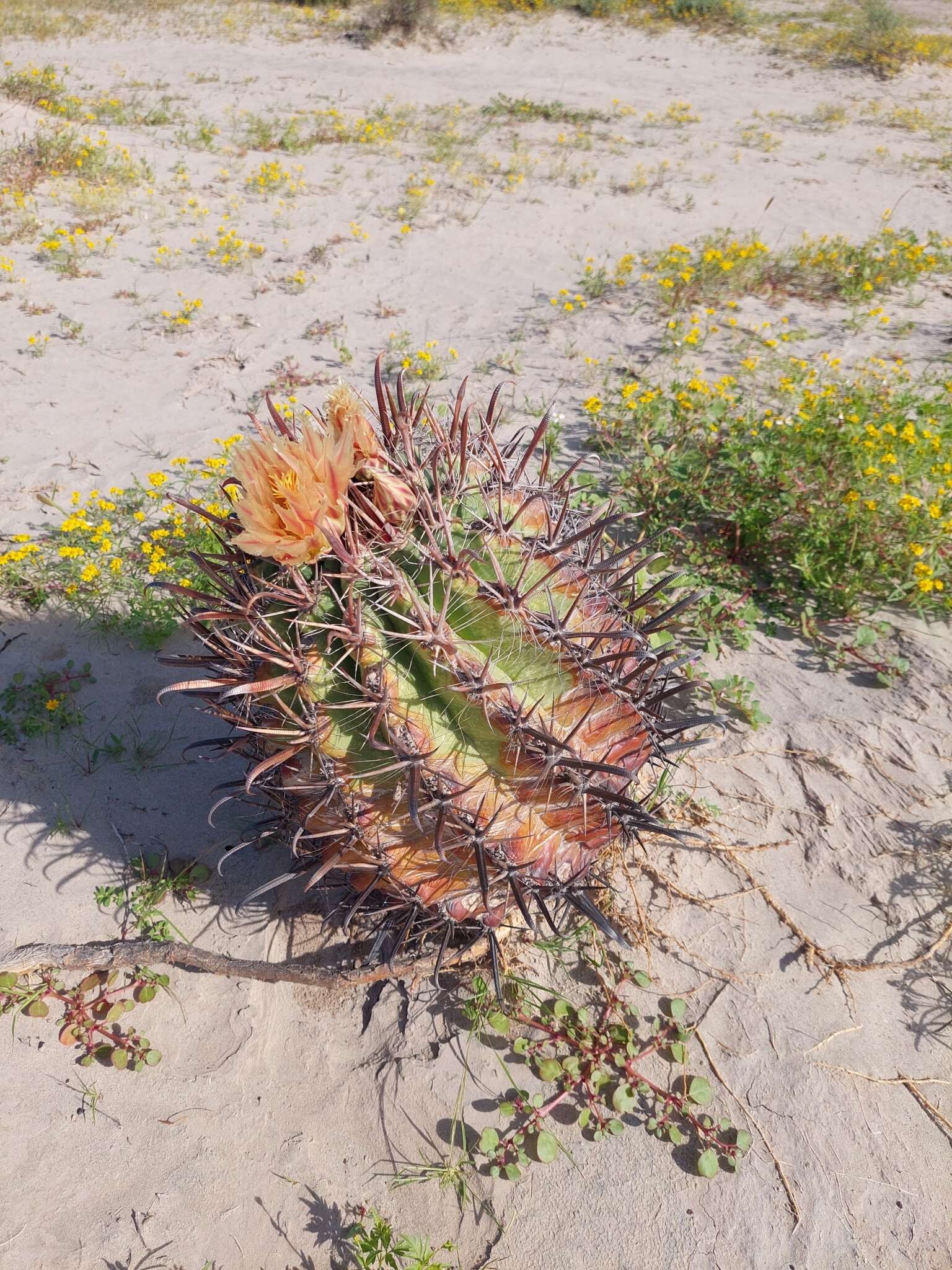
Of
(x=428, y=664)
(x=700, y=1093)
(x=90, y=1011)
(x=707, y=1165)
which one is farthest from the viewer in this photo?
(x=90, y=1011)

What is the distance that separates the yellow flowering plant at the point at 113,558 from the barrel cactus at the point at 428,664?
1948 mm

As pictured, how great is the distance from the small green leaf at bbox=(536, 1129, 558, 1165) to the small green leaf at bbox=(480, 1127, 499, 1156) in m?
0.12

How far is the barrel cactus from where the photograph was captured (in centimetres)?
169

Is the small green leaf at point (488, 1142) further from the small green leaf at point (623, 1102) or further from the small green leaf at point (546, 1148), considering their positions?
the small green leaf at point (623, 1102)

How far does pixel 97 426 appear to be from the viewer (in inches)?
203

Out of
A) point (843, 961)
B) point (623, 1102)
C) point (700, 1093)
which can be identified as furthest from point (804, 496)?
point (623, 1102)

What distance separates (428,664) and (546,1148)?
153 centimetres

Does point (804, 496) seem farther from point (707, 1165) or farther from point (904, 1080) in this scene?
point (707, 1165)

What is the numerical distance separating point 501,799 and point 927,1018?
5.89 feet

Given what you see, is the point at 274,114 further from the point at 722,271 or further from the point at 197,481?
the point at 197,481

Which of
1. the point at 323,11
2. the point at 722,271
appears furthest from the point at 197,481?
the point at 323,11

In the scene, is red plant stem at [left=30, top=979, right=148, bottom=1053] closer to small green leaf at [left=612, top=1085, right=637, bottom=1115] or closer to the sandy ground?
the sandy ground

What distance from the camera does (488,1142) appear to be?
221 centimetres

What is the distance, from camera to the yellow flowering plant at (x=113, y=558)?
3695 mm
